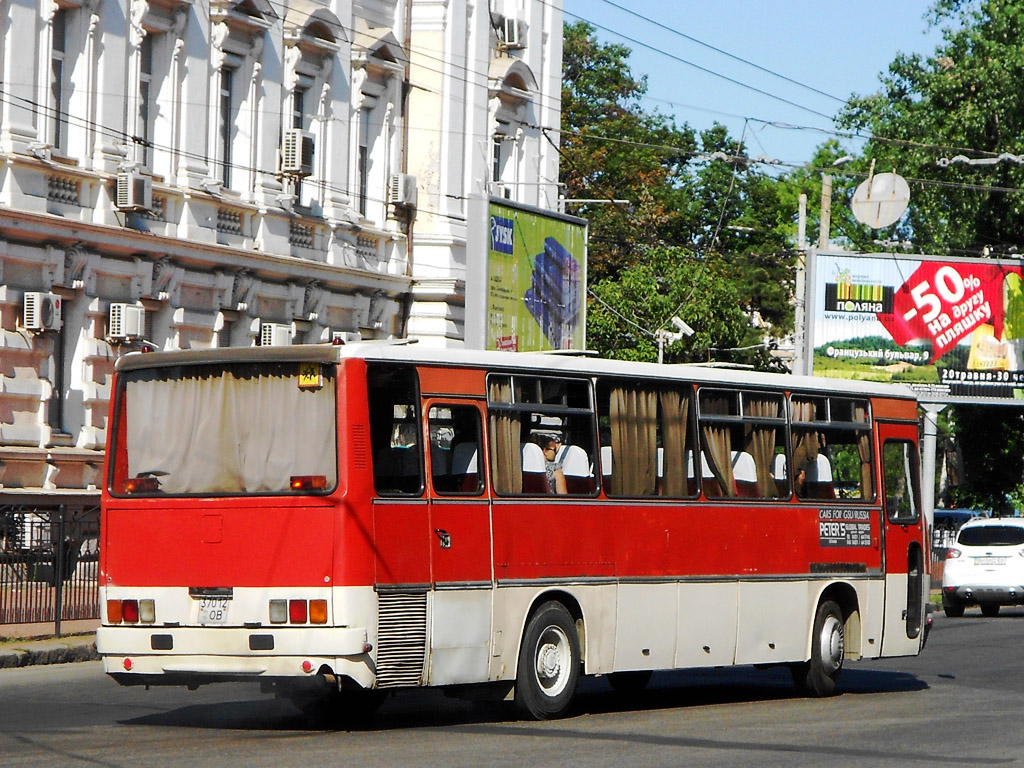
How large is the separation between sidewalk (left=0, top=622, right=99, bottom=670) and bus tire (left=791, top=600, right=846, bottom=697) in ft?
21.9

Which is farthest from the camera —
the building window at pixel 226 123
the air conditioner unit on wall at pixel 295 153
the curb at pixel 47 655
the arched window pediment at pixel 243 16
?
the air conditioner unit on wall at pixel 295 153

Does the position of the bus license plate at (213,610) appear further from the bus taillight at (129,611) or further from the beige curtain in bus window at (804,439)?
the beige curtain in bus window at (804,439)

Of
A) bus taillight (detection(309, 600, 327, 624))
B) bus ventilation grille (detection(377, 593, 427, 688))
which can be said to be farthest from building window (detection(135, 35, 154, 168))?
bus taillight (detection(309, 600, 327, 624))

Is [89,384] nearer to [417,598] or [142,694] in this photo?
[142,694]

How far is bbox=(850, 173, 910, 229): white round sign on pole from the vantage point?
128 feet

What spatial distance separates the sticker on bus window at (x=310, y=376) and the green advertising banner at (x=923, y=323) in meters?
29.0

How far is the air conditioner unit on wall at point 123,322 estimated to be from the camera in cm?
2739

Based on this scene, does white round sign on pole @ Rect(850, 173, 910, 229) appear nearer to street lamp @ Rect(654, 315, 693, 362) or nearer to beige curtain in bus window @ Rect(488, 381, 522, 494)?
street lamp @ Rect(654, 315, 693, 362)

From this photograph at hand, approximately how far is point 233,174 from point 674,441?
1673cm

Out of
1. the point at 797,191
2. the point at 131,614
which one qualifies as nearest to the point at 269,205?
the point at 131,614

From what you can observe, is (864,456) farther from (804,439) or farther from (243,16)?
(243,16)

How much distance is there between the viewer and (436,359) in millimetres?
13234

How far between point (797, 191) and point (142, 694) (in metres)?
67.8

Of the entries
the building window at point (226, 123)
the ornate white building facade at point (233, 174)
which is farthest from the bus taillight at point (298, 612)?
the building window at point (226, 123)
